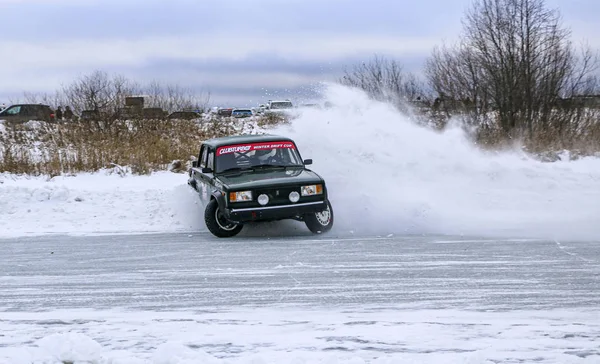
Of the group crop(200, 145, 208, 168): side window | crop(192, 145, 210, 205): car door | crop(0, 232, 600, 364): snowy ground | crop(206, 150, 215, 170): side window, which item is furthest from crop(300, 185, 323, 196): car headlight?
crop(200, 145, 208, 168): side window

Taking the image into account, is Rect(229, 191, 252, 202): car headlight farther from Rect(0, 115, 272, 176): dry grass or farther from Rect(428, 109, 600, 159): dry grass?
Rect(428, 109, 600, 159): dry grass

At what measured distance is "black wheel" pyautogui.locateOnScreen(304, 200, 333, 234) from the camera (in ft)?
38.9

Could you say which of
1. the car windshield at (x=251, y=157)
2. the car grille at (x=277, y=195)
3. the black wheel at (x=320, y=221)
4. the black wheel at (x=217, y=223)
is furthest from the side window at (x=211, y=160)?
the black wheel at (x=320, y=221)

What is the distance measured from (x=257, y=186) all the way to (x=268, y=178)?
1.43 feet

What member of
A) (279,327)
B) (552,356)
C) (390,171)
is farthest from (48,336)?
(390,171)

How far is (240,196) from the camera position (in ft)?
36.8

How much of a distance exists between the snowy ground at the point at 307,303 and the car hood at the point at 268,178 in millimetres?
953

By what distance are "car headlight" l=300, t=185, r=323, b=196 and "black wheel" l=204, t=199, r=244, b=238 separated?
1234 mm

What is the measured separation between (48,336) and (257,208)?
19.1 ft

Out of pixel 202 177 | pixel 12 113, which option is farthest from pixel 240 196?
pixel 12 113

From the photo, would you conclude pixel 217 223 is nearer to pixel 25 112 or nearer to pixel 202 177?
pixel 202 177

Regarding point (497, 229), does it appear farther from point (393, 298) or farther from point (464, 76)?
point (464, 76)

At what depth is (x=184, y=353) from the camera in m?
5.08

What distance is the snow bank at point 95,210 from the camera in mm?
13859
